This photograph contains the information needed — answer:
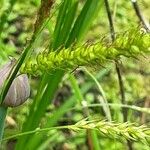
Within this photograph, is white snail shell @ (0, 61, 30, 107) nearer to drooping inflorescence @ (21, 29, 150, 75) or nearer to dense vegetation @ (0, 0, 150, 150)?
dense vegetation @ (0, 0, 150, 150)

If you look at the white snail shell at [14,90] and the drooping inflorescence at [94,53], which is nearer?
the drooping inflorescence at [94,53]

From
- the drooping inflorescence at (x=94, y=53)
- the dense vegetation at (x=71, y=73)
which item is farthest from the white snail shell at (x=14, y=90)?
the drooping inflorescence at (x=94, y=53)

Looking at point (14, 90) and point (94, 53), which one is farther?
point (14, 90)

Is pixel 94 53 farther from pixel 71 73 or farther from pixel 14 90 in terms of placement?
pixel 14 90

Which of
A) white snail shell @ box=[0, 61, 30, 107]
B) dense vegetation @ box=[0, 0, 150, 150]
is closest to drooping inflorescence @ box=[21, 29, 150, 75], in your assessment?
dense vegetation @ box=[0, 0, 150, 150]

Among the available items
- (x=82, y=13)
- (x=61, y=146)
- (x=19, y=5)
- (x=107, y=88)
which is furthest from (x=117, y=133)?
(x=19, y=5)

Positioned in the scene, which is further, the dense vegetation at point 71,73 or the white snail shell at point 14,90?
the white snail shell at point 14,90

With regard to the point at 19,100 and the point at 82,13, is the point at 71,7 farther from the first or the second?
the point at 19,100

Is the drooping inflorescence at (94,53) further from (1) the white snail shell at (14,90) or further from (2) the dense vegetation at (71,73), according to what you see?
(1) the white snail shell at (14,90)

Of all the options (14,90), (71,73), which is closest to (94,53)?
(71,73)
